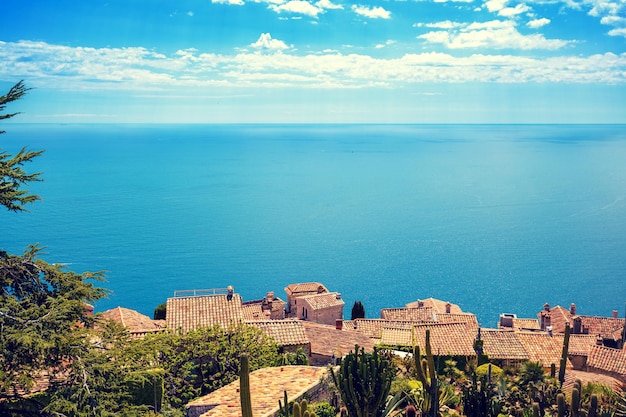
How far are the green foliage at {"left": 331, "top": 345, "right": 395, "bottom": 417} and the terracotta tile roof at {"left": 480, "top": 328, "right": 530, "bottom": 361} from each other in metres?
17.1

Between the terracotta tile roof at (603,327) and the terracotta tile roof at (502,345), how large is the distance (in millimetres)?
13375

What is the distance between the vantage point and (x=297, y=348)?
2495 cm

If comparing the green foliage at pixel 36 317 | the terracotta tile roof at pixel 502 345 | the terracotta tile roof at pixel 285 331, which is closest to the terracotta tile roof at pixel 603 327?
the terracotta tile roof at pixel 502 345

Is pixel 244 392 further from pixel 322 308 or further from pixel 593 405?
pixel 322 308

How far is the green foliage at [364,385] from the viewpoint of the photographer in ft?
45.6

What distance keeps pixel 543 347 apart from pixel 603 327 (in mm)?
12888

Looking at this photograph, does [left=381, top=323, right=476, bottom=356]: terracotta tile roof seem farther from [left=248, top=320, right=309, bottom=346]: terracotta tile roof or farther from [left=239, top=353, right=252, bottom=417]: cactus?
[left=239, top=353, right=252, bottom=417]: cactus

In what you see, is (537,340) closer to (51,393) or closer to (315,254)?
(51,393)

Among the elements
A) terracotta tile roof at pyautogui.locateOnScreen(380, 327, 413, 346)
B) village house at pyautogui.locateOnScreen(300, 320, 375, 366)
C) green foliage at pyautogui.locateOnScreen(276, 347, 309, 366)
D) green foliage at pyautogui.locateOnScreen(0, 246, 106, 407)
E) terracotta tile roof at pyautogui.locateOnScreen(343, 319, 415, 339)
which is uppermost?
green foliage at pyautogui.locateOnScreen(0, 246, 106, 407)

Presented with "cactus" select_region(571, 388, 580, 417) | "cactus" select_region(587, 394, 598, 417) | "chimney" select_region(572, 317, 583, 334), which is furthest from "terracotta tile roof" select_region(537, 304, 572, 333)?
"cactus" select_region(587, 394, 598, 417)

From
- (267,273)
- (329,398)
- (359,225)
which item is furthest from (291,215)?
(329,398)

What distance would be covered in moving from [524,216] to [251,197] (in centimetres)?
6518

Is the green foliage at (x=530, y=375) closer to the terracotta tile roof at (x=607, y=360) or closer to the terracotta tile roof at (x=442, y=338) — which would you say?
the terracotta tile roof at (x=442, y=338)

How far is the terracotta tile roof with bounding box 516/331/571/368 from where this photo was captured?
30.8m
